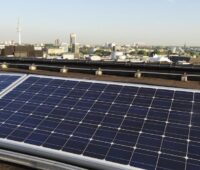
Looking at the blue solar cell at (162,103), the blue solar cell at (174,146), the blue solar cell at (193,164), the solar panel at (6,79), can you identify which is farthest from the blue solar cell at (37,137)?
the blue solar cell at (193,164)

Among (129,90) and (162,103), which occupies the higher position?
(129,90)

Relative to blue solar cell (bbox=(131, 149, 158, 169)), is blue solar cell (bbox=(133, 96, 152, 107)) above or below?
above

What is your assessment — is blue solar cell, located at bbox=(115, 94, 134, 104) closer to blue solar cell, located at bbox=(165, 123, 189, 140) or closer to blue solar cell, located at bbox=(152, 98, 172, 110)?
blue solar cell, located at bbox=(152, 98, 172, 110)

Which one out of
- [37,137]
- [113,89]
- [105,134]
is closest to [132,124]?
[105,134]

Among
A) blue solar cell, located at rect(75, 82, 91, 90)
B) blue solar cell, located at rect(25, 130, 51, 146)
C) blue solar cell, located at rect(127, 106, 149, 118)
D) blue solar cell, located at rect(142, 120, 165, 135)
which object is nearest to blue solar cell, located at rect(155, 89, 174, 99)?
blue solar cell, located at rect(127, 106, 149, 118)

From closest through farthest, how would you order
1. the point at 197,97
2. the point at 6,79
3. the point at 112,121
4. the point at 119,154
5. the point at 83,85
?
the point at 119,154, the point at 112,121, the point at 197,97, the point at 83,85, the point at 6,79

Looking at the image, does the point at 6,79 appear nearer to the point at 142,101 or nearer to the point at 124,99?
the point at 124,99

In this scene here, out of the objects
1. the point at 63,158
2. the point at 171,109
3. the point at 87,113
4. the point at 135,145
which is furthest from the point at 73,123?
the point at 171,109
